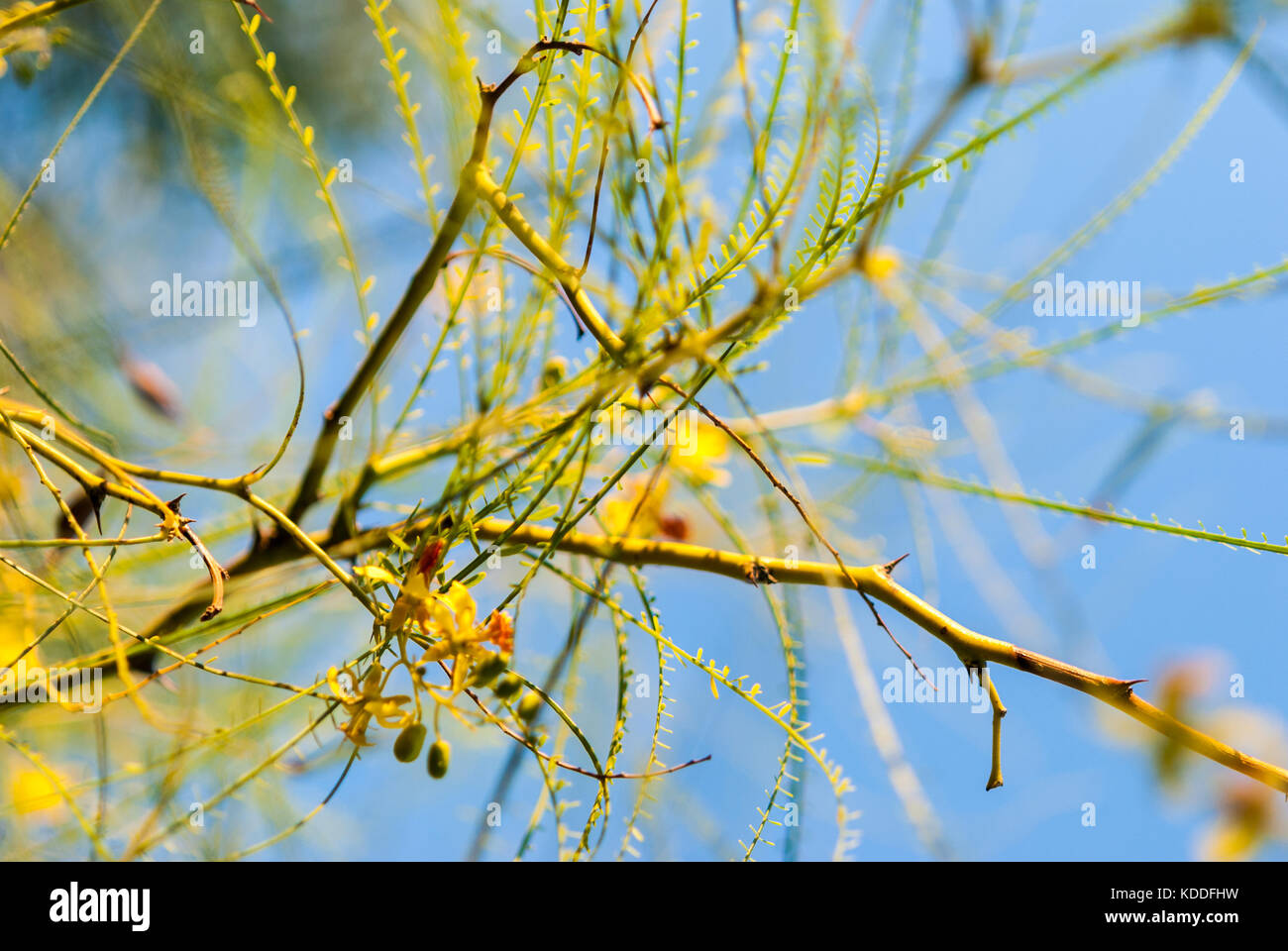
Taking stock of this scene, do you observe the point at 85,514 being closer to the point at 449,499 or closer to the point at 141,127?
the point at 449,499

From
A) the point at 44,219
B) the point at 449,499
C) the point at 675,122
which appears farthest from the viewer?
the point at 44,219

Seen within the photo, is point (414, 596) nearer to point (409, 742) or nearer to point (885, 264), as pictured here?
point (409, 742)

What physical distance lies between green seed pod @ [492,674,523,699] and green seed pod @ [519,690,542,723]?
0.10 ft

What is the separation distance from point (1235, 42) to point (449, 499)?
22.5 inches

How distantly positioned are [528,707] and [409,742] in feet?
0.27

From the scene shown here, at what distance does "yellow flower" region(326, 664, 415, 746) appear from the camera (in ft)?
1.51

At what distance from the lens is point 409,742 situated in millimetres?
456

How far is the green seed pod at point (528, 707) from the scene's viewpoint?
1.67 ft

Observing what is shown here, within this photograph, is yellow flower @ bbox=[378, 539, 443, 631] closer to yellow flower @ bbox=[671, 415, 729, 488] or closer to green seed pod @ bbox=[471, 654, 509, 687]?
green seed pod @ bbox=[471, 654, 509, 687]

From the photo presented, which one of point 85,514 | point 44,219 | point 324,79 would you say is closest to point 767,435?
point 85,514

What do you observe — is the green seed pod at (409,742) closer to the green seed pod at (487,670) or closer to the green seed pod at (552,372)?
the green seed pod at (487,670)

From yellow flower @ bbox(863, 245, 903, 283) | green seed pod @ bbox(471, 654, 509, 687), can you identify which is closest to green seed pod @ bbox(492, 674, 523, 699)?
green seed pod @ bbox(471, 654, 509, 687)

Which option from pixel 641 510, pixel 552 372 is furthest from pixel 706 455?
pixel 552 372
